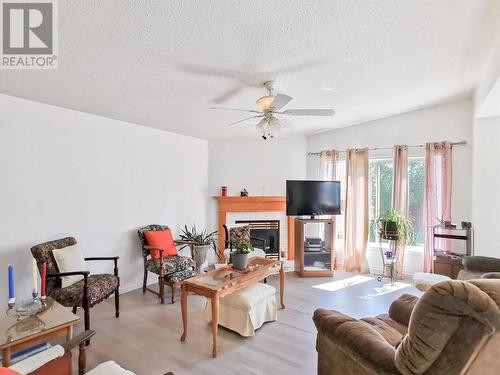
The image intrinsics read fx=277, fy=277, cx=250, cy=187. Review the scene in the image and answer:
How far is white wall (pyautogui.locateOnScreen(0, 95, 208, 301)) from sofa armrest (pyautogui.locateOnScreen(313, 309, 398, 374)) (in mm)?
3112

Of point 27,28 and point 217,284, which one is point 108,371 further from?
point 27,28

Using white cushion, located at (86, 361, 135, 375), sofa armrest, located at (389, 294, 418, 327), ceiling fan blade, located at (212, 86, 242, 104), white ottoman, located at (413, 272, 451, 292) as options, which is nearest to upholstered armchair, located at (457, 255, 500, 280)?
white ottoman, located at (413, 272, 451, 292)

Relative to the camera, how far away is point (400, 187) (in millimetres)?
4605

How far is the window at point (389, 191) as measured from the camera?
4609mm

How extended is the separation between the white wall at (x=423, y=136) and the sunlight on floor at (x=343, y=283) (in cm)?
49

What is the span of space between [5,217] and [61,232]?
578 mm

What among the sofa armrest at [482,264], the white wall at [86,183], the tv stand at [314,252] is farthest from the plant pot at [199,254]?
the sofa armrest at [482,264]

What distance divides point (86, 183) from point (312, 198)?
349cm

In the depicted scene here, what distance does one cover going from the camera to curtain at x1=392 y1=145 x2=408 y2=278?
4574 millimetres

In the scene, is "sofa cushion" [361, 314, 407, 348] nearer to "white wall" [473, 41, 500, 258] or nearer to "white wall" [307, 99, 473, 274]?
"white wall" [473, 41, 500, 258]

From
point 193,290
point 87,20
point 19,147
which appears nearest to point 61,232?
point 19,147

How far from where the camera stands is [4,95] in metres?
2.88

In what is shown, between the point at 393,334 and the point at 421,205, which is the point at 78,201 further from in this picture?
the point at 421,205

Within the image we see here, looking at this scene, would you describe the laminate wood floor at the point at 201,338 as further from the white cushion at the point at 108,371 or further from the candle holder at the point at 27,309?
the white cushion at the point at 108,371
